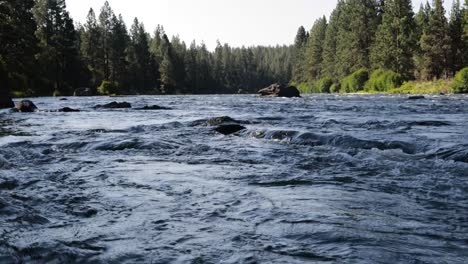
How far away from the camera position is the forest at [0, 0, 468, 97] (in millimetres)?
51166

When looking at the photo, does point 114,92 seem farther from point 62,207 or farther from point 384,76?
point 62,207

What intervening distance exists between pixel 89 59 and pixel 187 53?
162 ft

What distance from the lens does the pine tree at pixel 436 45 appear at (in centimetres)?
5912

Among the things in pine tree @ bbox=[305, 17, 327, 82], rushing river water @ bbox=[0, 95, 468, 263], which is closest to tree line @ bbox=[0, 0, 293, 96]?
pine tree @ bbox=[305, 17, 327, 82]

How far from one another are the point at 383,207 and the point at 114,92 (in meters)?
65.9

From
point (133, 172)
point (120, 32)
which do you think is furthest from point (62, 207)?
point (120, 32)

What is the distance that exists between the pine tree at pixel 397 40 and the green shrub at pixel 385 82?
5086 millimetres

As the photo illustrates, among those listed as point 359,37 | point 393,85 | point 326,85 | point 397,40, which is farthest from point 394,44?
point 326,85

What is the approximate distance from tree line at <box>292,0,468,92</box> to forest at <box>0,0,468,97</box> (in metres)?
0.13

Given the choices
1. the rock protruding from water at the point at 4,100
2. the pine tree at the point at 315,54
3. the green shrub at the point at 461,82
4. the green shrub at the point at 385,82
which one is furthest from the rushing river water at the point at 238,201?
the pine tree at the point at 315,54

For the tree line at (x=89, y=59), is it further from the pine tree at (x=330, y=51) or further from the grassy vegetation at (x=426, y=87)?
the grassy vegetation at (x=426, y=87)

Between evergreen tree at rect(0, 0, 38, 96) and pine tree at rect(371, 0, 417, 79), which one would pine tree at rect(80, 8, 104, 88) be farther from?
pine tree at rect(371, 0, 417, 79)

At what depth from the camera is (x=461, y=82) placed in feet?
152

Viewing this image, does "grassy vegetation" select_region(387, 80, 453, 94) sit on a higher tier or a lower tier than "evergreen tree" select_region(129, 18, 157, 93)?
lower
